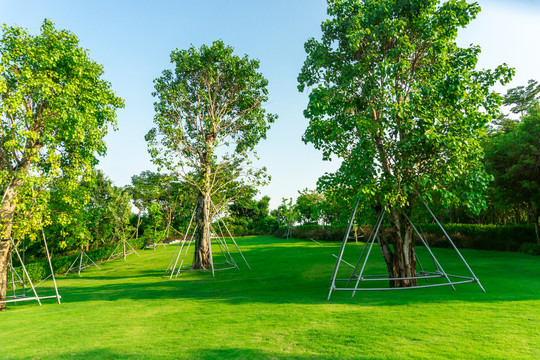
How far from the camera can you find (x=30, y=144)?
534 inches

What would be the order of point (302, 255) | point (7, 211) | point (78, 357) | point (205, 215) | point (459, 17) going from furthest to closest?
point (302, 255) → point (205, 215) → point (7, 211) → point (459, 17) → point (78, 357)

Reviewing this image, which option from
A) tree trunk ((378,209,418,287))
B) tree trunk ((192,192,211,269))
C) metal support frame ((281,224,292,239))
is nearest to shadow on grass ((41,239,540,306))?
tree trunk ((378,209,418,287))

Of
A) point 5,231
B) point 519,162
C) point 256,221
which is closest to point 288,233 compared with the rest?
point 256,221

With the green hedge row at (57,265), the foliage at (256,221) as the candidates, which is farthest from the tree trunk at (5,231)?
the foliage at (256,221)

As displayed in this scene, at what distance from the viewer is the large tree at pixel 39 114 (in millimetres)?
12328

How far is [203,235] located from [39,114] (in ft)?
33.6

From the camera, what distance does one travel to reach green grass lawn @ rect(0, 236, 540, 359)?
18.2 feet

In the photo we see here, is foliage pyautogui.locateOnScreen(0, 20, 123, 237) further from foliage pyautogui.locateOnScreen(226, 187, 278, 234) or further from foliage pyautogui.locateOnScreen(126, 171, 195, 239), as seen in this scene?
foliage pyautogui.locateOnScreen(226, 187, 278, 234)

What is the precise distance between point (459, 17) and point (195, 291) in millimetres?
13786

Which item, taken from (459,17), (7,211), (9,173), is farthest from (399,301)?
(9,173)

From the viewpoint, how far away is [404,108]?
9.98 m

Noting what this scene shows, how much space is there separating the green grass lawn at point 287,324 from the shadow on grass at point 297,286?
74mm

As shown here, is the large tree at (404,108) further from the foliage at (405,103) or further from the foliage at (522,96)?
the foliage at (522,96)

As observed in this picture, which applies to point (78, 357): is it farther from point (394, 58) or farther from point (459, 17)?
point (459, 17)
